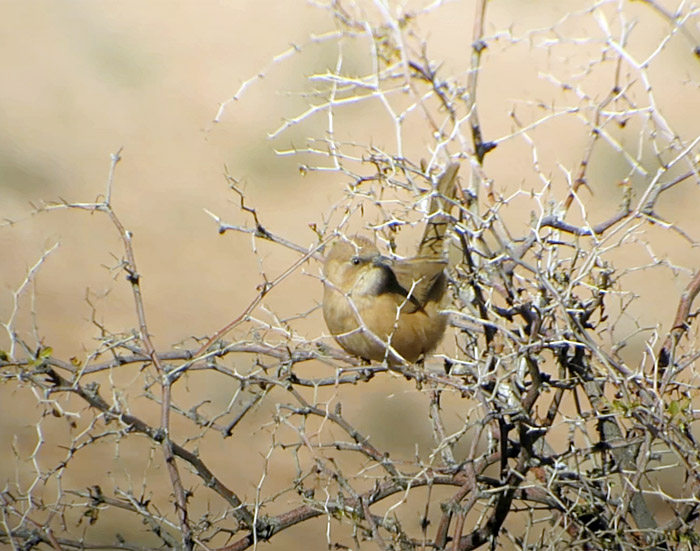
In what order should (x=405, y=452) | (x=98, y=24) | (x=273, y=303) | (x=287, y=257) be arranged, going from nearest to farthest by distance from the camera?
1. (x=405, y=452)
2. (x=273, y=303)
3. (x=287, y=257)
4. (x=98, y=24)

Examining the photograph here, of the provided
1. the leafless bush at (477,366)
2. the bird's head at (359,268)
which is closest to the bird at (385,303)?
the bird's head at (359,268)

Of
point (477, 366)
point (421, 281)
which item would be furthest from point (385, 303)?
point (477, 366)

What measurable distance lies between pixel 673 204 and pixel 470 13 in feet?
6.65

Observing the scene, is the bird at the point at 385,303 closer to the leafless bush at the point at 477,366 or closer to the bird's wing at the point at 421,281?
the bird's wing at the point at 421,281

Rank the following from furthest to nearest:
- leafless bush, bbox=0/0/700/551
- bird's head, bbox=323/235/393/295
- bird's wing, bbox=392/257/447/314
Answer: bird's head, bbox=323/235/393/295
bird's wing, bbox=392/257/447/314
leafless bush, bbox=0/0/700/551

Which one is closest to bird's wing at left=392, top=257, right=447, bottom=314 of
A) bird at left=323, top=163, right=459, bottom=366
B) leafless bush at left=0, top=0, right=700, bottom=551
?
bird at left=323, top=163, right=459, bottom=366

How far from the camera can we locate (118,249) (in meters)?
5.94

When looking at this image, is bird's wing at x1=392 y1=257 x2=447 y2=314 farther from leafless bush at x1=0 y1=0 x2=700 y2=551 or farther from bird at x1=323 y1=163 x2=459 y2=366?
leafless bush at x1=0 y1=0 x2=700 y2=551

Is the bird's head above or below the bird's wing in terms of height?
above

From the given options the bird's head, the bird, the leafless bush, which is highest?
the bird's head

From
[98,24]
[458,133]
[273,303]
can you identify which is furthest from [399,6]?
[98,24]

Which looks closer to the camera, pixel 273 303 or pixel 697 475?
pixel 697 475

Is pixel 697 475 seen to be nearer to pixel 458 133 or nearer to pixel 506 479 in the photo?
pixel 506 479

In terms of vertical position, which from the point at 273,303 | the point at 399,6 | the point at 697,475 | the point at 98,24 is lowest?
the point at 697,475
